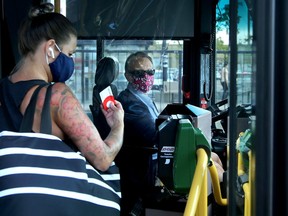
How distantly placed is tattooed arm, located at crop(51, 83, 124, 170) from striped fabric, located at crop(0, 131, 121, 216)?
0.09 meters

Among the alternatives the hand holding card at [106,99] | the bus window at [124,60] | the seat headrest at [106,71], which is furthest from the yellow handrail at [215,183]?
the bus window at [124,60]

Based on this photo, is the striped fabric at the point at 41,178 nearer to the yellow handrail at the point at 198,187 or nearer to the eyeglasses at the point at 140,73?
the yellow handrail at the point at 198,187

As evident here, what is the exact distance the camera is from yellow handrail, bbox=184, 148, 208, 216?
130 cm

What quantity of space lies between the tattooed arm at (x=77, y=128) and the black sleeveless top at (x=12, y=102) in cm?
11

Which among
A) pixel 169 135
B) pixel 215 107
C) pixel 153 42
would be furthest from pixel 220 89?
pixel 169 135

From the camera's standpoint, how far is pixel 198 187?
1396 mm

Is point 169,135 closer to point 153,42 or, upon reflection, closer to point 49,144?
point 49,144

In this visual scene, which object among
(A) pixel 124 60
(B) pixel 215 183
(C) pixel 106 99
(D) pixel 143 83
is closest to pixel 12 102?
(C) pixel 106 99

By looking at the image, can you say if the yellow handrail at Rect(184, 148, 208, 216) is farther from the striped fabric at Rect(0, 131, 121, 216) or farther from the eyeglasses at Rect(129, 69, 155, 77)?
the eyeglasses at Rect(129, 69, 155, 77)

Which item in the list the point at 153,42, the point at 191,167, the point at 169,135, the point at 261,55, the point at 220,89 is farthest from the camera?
the point at 220,89

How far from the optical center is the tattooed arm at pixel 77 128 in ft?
5.20

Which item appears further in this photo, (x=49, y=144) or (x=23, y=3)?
(x=23, y=3)

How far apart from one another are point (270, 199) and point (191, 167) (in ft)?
3.67

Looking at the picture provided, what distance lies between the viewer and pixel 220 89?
5129 millimetres
